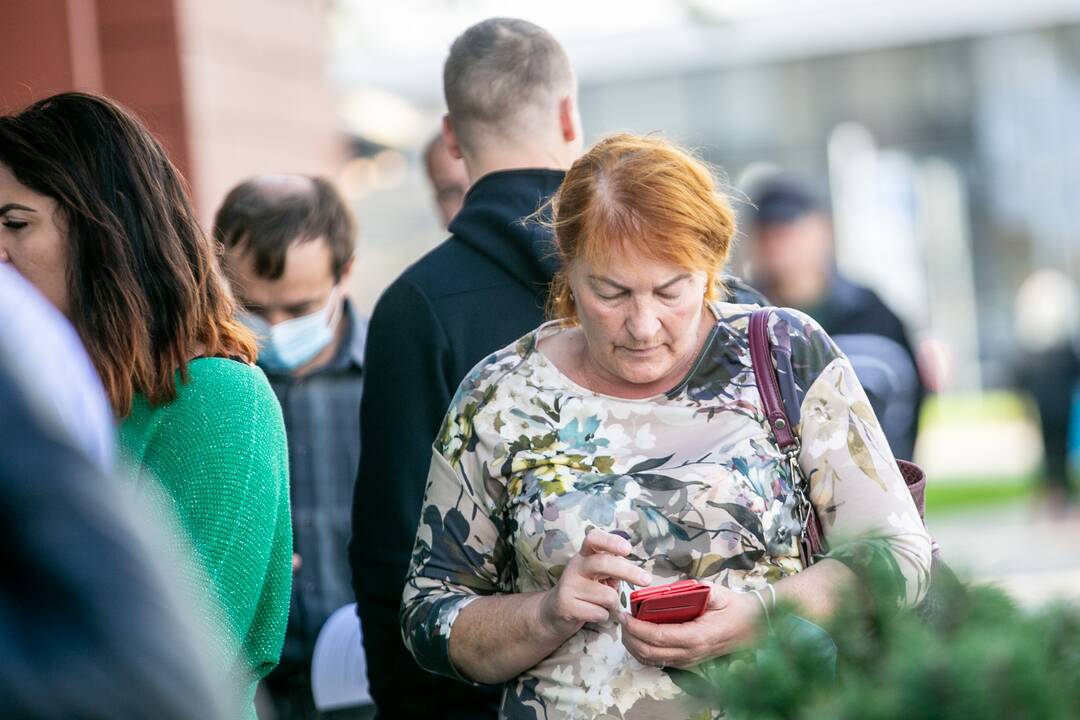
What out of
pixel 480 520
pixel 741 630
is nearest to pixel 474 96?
pixel 480 520

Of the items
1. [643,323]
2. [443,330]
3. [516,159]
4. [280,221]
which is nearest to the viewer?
[643,323]

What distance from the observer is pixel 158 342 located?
2.66 m

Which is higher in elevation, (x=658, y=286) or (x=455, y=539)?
(x=658, y=286)

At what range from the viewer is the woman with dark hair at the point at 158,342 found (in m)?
2.54

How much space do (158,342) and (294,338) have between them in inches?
67.3

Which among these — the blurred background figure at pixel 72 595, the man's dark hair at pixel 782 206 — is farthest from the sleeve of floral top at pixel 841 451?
the man's dark hair at pixel 782 206

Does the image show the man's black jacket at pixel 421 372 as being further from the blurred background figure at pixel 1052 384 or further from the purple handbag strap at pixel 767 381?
the blurred background figure at pixel 1052 384

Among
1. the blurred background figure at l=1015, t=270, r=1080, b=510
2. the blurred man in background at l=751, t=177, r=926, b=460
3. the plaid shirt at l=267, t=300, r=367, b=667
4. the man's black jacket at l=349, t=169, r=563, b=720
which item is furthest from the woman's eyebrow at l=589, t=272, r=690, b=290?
the blurred background figure at l=1015, t=270, r=1080, b=510

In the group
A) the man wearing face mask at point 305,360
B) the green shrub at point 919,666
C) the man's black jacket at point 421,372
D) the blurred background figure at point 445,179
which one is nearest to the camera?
the green shrub at point 919,666

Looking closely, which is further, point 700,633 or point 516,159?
point 516,159

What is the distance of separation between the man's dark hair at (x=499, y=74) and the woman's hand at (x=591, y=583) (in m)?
1.37

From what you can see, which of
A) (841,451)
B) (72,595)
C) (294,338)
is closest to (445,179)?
(294,338)

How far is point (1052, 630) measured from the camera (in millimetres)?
1521

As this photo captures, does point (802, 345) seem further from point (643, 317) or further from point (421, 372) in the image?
point (421, 372)
